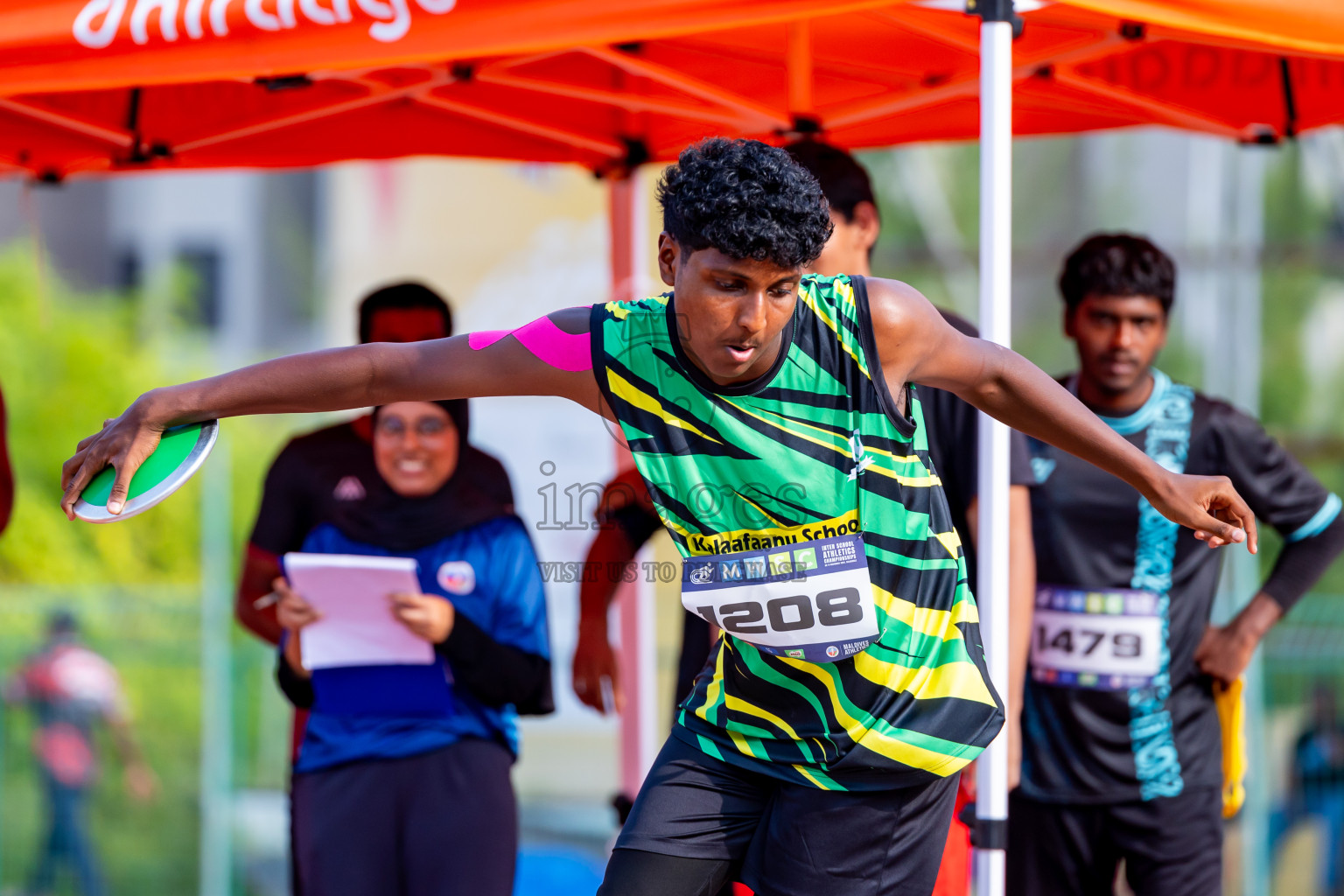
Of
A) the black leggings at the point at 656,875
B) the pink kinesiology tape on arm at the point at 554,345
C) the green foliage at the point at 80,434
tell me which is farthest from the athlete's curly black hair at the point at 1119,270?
the green foliage at the point at 80,434

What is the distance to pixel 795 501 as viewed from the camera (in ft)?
7.51

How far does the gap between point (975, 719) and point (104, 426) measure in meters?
1.48

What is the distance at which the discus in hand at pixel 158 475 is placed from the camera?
7.36 feet

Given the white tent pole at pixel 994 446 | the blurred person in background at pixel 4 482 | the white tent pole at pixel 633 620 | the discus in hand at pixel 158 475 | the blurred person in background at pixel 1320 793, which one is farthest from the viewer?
the blurred person in background at pixel 1320 793

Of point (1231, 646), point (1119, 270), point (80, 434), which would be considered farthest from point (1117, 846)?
point (80, 434)

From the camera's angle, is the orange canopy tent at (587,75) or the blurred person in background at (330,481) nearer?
the orange canopy tent at (587,75)

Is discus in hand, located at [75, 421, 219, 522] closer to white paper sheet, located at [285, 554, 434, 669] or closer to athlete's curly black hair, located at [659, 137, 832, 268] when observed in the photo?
athlete's curly black hair, located at [659, 137, 832, 268]

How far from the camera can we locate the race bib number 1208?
7.47 ft

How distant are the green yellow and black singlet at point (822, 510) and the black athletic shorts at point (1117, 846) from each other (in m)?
→ 1.47

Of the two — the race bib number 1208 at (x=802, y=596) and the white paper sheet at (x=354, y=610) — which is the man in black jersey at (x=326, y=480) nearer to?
the white paper sheet at (x=354, y=610)

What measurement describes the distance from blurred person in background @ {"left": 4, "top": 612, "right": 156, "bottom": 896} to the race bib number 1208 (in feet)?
18.9

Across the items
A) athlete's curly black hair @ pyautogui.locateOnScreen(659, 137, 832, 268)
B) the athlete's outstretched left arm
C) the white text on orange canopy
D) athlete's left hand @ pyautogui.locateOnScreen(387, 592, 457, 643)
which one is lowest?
athlete's left hand @ pyautogui.locateOnScreen(387, 592, 457, 643)

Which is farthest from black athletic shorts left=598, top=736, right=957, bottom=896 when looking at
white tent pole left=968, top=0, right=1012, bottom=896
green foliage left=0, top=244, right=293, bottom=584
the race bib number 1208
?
green foliage left=0, top=244, right=293, bottom=584

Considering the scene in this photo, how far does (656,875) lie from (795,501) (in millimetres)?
648
